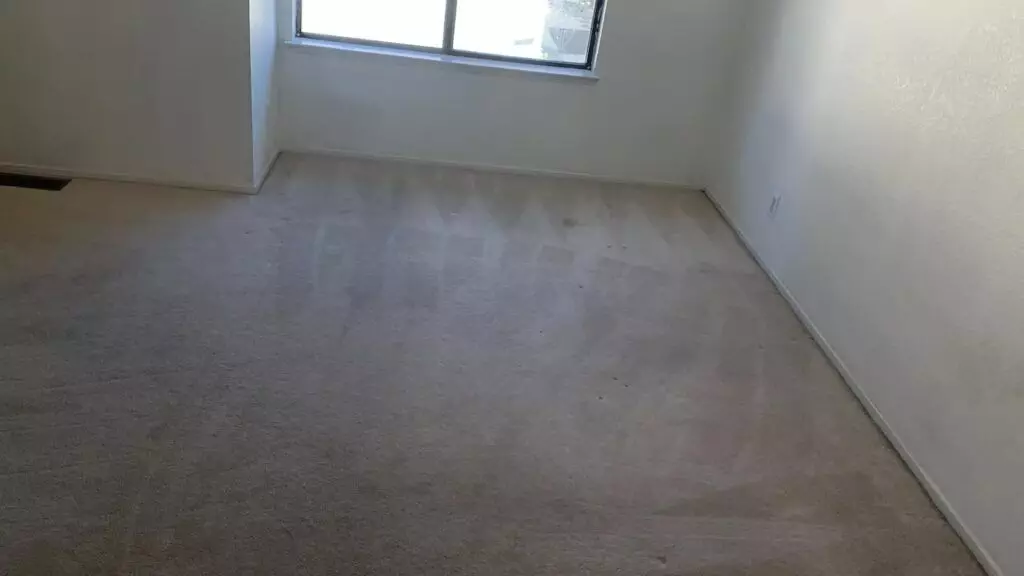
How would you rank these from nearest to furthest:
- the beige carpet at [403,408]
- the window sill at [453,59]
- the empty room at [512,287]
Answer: the beige carpet at [403,408] → the empty room at [512,287] → the window sill at [453,59]

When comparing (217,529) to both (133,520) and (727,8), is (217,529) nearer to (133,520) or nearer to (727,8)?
(133,520)

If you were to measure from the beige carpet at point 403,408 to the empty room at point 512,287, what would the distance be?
1cm

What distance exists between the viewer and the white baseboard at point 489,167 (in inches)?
168

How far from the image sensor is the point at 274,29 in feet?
12.8

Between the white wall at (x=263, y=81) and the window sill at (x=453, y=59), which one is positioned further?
the window sill at (x=453, y=59)

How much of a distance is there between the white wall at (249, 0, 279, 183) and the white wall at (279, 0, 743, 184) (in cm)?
10

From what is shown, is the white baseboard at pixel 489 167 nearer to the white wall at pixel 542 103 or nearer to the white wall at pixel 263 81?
the white wall at pixel 542 103

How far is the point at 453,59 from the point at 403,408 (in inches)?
93.4

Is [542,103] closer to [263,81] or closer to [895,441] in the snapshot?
[263,81]

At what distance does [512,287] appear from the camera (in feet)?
10.3

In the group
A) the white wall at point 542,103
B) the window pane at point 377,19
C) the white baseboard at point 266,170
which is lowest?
the white baseboard at point 266,170

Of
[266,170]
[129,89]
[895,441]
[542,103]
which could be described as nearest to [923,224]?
[895,441]

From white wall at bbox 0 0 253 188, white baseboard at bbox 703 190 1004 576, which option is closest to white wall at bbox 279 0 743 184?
white wall at bbox 0 0 253 188

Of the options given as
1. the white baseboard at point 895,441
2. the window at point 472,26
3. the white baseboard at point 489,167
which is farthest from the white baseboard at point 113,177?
the white baseboard at point 895,441
